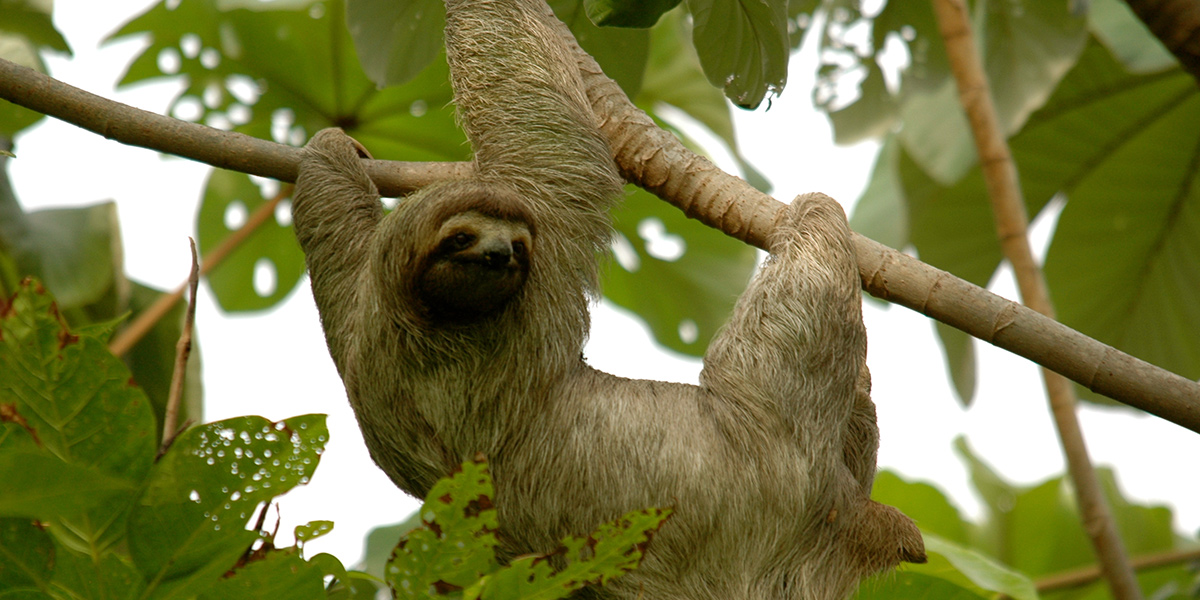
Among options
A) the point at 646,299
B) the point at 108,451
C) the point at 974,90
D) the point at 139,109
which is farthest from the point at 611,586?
the point at 646,299

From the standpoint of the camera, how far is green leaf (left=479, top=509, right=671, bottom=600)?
8.67 ft

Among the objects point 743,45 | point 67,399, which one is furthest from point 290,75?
point 67,399

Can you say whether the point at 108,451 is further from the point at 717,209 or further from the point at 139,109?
the point at 717,209

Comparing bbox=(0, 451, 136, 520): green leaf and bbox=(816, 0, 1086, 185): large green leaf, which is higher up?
bbox=(816, 0, 1086, 185): large green leaf

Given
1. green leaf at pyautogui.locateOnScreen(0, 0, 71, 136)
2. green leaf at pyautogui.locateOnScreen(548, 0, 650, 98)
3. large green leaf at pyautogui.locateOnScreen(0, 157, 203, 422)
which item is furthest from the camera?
green leaf at pyautogui.locateOnScreen(0, 0, 71, 136)

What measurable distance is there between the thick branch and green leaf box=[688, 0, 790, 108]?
2.00 meters

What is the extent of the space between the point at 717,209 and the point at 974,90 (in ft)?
12.6

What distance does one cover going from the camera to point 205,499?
2.63 meters

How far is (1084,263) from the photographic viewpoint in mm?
9875

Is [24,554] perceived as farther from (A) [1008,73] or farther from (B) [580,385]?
(A) [1008,73]

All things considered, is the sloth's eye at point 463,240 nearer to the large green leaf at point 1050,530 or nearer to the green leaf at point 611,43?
the green leaf at point 611,43

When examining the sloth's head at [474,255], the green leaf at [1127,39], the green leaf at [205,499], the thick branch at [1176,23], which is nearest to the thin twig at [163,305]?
the sloth's head at [474,255]

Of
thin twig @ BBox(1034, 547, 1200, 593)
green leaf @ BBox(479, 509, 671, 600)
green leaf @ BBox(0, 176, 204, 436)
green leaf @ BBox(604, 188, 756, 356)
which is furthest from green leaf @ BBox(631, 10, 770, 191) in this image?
green leaf @ BBox(479, 509, 671, 600)

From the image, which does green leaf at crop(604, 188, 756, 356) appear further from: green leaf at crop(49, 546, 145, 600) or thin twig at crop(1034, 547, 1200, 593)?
green leaf at crop(49, 546, 145, 600)
